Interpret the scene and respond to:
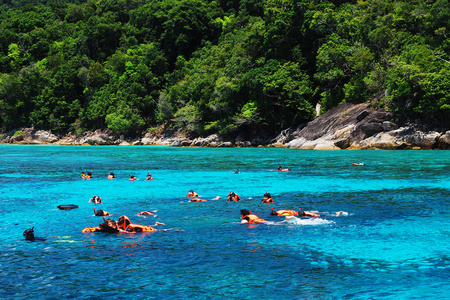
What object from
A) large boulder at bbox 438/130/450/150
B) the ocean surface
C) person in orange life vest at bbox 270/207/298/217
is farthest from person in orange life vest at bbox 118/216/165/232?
large boulder at bbox 438/130/450/150

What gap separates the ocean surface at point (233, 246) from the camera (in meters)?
9.65

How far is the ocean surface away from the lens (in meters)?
9.65

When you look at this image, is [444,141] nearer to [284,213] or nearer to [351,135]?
[351,135]

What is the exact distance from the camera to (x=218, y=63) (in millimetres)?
88625

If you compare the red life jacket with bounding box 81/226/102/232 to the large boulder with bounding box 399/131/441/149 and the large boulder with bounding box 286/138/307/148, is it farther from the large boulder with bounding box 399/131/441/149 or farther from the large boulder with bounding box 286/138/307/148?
the large boulder with bounding box 286/138/307/148

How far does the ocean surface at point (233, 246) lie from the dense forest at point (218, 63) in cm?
3823

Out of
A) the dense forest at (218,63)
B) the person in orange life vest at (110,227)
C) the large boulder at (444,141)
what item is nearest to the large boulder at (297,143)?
the dense forest at (218,63)

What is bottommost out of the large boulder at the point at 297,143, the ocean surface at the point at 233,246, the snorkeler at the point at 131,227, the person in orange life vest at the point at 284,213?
the ocean surface at the point at 233,246

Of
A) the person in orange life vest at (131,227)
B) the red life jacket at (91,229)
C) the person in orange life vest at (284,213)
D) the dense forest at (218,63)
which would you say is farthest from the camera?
the dense forest at (218,63)

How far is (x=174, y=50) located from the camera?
112750 mm

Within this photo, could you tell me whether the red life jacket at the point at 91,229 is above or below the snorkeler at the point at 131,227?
below

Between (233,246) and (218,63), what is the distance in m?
78.6

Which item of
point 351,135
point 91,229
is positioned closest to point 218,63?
point 351,135

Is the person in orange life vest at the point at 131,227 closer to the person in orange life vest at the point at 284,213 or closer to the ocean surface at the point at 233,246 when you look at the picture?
the ocean surface at the point at 233,246
